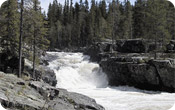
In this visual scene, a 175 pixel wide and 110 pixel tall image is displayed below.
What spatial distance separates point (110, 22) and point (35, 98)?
5213 cm

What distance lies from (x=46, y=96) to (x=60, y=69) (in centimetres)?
2445

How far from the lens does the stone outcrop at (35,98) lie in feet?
34.8

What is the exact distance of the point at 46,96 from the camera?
43.9ft

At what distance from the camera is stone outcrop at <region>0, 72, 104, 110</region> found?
1060cm

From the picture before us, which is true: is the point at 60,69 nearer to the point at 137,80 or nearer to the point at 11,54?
the point at 11,54

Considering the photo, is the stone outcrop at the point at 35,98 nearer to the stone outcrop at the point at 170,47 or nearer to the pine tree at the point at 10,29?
the pine tree at the point at 10,29

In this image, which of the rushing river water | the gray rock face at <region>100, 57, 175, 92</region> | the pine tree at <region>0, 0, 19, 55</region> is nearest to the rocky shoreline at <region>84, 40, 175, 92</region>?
the gray rock face at <region>100, 57, 175, 92</region>

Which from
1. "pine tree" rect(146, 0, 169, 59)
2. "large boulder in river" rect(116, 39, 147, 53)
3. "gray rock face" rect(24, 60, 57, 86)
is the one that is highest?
"pine tree" rect(146, 0, 169, 59)

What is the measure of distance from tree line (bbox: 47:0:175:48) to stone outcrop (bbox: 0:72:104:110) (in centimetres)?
2373

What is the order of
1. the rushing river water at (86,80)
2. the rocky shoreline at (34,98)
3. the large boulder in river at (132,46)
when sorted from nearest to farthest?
the rocky shoreline at (34,98), the rushing river water at (86,80), the large boulder in river at (132,46)

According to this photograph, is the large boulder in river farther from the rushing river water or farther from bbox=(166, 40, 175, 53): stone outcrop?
the rushing river water

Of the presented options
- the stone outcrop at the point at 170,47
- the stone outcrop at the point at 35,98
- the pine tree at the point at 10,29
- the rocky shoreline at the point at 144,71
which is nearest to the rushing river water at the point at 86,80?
the rocky shoreline at the point at 144,71

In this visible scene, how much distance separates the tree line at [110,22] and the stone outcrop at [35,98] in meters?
23.7

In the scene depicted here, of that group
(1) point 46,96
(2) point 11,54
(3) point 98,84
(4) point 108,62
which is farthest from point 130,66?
(1) point 46,96
